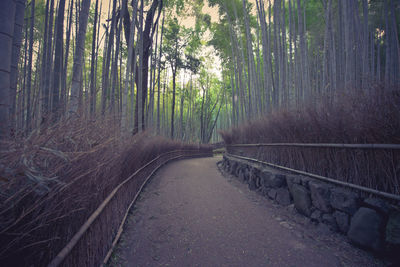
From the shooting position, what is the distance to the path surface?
1893 mm

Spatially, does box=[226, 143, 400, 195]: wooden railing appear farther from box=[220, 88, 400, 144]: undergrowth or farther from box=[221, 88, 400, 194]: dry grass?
box=[220, 88, 400, 144]: undergrowth

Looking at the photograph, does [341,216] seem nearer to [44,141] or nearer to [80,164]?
[80,164]

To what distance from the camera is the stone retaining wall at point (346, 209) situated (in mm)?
1705

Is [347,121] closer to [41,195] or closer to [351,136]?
[351,136]

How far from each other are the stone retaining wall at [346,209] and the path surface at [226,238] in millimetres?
132

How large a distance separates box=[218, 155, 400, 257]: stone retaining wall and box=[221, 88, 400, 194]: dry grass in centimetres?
19

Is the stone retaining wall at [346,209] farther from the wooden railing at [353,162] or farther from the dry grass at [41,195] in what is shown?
the dry grass at [41,195]

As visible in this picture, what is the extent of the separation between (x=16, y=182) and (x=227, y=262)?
5.94 ft

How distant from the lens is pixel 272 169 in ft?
13.4

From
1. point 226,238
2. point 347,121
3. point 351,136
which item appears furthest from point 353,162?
point 226,238

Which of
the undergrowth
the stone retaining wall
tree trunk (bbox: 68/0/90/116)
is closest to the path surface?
the stone retaining wall

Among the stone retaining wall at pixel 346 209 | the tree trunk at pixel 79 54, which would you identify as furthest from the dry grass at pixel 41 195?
the stone retaining wall at pixel 346 209

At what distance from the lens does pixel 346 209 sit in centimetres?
212

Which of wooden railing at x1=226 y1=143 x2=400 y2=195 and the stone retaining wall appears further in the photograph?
wooden railing at x1=226 y1=143 x2=400 y2=195
